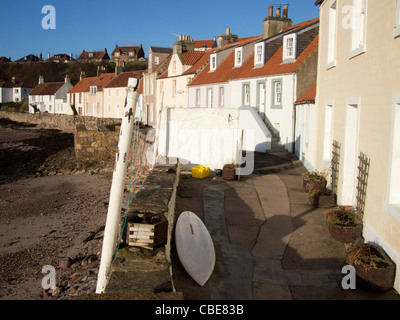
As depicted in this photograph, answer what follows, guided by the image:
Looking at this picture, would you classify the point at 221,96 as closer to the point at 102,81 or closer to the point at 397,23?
the point at 397,23

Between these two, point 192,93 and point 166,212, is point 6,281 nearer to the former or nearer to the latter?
point 166,212

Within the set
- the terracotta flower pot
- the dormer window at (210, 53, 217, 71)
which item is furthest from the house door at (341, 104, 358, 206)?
the dormer window at (210, 53, 217, 71)

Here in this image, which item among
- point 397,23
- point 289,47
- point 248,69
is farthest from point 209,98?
point 397,23

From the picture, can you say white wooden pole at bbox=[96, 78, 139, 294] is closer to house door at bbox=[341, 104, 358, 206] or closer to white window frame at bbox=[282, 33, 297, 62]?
house door at bbox=[341, 104, 358, 206]

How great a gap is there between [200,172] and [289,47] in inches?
495

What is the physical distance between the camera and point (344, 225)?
24.4 feet

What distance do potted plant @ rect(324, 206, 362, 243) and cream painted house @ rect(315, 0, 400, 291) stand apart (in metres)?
0.17

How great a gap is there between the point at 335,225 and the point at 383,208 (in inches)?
54.1

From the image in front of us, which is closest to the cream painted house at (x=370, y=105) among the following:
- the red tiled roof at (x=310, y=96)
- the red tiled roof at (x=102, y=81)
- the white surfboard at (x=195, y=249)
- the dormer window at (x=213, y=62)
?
the white surfboard at (x=195, y=249)

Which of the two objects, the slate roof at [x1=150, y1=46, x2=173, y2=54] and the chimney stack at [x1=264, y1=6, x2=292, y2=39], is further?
the slate roof at [x1=150, y1=46, x2=173, y2=54]

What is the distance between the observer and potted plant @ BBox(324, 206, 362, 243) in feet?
23.9

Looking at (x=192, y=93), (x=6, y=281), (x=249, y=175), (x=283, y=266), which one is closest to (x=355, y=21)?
(x=283, y=266)

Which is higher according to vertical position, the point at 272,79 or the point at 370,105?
the point at 272,79

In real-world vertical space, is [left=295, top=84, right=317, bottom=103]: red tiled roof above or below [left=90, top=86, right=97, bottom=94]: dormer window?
below
